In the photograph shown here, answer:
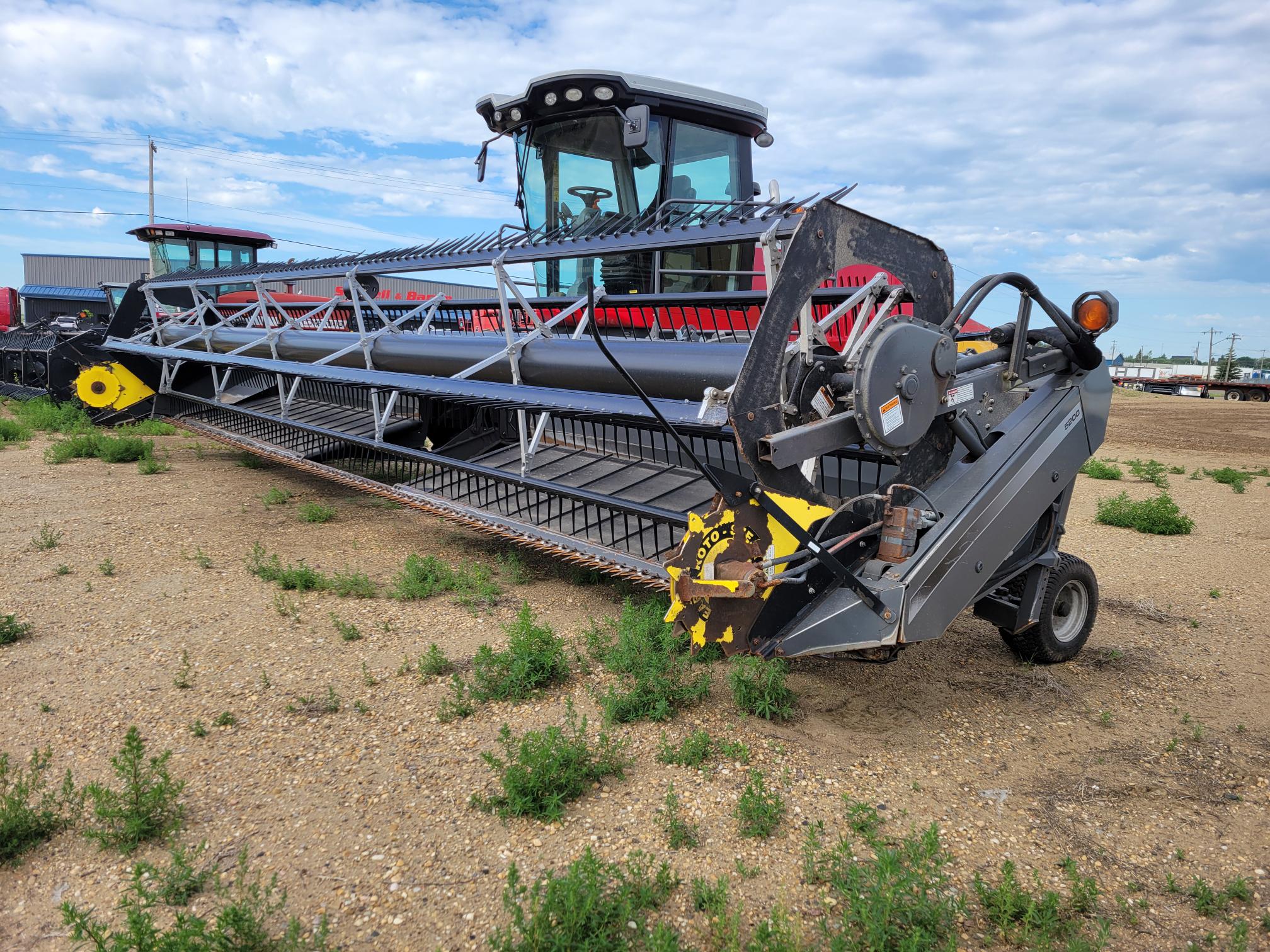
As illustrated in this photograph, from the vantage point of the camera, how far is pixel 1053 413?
3363 millimetres

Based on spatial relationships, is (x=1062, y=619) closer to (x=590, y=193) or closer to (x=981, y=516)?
(x=981, y=516)

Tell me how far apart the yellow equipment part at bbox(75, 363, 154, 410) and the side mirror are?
615 cm

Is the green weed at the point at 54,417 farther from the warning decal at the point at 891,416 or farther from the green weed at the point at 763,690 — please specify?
the warning decal at the point at 891,416

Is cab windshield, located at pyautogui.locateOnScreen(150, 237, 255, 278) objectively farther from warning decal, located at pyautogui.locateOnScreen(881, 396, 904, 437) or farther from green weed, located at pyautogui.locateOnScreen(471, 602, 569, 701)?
warning decal, located at pyautogui.locateOnScreen(881, 396, 904, 437)

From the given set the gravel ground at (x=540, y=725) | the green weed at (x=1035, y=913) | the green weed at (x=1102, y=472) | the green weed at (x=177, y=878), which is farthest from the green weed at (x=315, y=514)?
the green weed at (x=1102, y=472)

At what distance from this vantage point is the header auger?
274 centimetres

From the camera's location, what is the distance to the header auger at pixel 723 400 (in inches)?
108

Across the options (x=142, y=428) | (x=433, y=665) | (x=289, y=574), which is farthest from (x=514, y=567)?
(x=142, y=428)

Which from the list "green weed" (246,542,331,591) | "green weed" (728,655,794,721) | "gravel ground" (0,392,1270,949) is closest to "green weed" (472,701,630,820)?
"gravel ground" (0,392,1270,949)

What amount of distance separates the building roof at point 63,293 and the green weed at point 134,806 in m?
25.5

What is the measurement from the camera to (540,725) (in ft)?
10.1

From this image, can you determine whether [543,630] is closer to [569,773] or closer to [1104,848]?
[569,773]

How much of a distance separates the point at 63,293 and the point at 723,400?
2955 centimetres

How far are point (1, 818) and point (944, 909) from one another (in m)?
2.44
